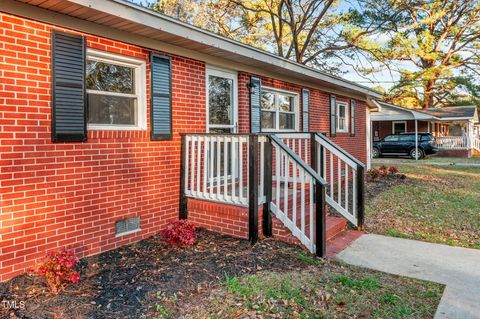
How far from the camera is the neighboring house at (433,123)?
832 inches

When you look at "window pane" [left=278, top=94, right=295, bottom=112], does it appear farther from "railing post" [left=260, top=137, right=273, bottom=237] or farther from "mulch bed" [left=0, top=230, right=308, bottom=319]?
"mulch bed" [left=0, top=230, right=308, bottom=319]

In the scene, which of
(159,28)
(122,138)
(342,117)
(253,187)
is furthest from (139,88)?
(342,117)

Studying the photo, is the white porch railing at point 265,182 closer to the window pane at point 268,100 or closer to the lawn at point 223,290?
the lawn at point 223,290

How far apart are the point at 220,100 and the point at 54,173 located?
10.6ft

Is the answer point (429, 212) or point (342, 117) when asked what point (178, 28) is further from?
point (342, 117)

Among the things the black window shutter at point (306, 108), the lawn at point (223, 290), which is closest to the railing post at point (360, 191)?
the lawn at point (223, 290)

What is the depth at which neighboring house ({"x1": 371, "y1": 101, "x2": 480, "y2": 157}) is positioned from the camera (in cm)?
2112

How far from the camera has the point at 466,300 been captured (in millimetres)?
3141

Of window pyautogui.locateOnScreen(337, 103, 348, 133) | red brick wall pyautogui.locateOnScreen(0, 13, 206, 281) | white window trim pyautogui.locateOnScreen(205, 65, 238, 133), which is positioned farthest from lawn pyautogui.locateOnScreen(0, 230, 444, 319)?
window pyautogui.locateOnScreen(337, 103, 348, 133)

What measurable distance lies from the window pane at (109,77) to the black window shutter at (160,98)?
30 centimetres

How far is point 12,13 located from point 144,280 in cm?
299

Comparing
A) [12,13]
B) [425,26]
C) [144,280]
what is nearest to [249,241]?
[144,280]

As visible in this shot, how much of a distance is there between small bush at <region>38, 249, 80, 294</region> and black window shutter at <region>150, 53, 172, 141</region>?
2065mm

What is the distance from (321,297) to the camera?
3.15 meters
